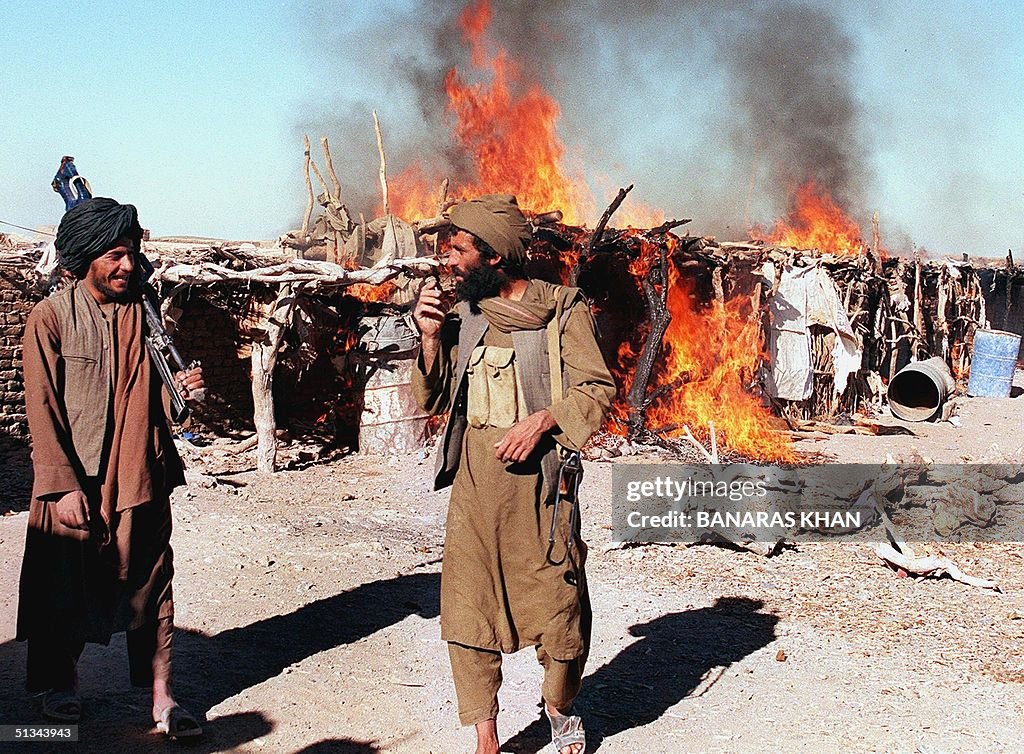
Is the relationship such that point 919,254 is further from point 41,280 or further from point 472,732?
point 472,732

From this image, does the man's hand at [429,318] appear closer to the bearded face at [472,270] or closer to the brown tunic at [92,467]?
the bearded face at [472,270]

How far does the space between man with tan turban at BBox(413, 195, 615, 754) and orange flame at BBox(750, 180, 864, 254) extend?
36.9 ft

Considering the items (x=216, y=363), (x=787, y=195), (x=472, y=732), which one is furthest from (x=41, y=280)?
(x=787, y=195)

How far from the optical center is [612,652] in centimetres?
494

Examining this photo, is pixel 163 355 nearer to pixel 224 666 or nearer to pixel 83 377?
pixel 83 377

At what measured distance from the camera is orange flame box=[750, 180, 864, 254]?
1603 cm

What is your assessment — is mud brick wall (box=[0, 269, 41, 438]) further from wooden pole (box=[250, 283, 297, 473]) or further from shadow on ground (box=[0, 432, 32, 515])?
wooden pole (box=[250, 283, 297, 473])

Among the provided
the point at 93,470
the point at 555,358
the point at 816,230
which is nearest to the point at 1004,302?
the point at 816,230

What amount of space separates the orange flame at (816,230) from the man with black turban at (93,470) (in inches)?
465

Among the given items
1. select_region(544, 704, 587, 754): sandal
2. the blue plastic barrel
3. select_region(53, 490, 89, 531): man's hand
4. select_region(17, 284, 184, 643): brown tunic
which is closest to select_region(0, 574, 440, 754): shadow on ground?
select_region(17, 284, 184, 643): brown tunic

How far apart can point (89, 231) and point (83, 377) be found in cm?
51

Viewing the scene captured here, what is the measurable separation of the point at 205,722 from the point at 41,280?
6.95 meters

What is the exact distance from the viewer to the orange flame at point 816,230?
1603cm

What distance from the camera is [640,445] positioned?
11055mm
